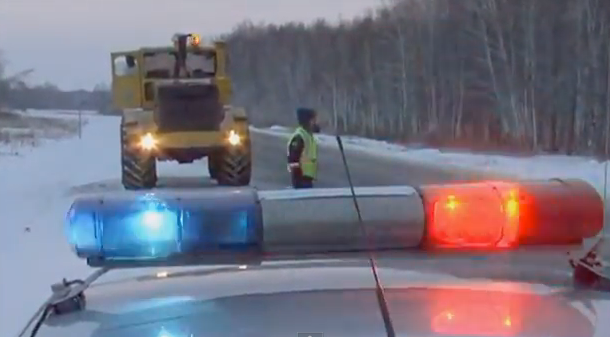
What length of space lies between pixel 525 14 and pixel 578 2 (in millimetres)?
5956

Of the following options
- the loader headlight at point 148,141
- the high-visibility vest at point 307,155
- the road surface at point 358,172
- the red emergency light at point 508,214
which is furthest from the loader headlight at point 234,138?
the red emergency light at point 508,214

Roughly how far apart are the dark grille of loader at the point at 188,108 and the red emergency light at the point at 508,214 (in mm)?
18288

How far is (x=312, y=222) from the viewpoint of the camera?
2.68 metres

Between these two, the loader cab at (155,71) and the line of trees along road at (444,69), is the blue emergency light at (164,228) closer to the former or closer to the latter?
the loader cab at (155,71)

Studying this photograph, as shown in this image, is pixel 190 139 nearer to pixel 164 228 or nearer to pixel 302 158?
pixel 302 158

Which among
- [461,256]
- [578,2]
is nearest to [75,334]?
[461,256]

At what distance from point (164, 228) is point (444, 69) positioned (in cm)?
6180

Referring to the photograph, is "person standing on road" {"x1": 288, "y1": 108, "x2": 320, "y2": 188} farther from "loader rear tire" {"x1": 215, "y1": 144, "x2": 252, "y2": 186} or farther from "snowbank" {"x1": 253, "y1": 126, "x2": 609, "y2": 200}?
"loader rear tire" {"x1": 215, "y1": 144, "x2": 252, "y2": 186}

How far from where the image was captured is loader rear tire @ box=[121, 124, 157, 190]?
66.7 feet

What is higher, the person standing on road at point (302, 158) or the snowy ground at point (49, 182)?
the person standing on road at point (302, 158)

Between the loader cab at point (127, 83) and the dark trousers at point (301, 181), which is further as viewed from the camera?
the loader cab at point (127, 83)

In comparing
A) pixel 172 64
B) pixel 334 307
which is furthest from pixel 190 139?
pixel 334 307

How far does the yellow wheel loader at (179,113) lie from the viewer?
2059 centimetres

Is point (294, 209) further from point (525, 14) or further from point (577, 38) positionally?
point (525, 14)
